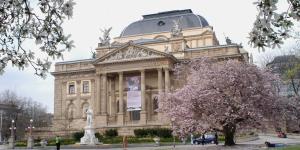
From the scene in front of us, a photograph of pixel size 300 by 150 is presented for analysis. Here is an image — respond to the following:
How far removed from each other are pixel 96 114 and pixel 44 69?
213ft

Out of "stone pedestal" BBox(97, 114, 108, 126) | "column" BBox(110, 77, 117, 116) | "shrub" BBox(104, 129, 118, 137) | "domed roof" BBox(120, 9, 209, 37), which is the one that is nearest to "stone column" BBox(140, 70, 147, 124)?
"shrub" BBox(104, 129, 118, 137)

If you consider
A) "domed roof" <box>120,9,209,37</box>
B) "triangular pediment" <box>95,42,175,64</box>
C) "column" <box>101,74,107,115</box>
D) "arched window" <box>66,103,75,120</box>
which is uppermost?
"domed roof" <box>120,9,209,37</box>

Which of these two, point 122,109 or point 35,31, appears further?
point 122,109

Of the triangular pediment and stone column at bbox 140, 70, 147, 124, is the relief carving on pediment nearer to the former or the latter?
the triangular pediment

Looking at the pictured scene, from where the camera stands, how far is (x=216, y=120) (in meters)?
31.8

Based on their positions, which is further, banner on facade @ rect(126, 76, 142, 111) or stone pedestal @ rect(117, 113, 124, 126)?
stone pedestal @ rect(117, 113, 124, 126)

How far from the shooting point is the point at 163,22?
83625mm

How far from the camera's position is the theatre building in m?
69.4

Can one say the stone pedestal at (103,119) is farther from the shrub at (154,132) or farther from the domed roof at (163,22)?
the domed roof at (163,22)

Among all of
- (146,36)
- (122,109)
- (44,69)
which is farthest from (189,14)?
(44,69)

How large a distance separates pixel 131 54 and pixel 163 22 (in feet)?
49.6

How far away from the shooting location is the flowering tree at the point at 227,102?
31.9 meters

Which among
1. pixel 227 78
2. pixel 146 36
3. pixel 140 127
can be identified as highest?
pixel 146 36

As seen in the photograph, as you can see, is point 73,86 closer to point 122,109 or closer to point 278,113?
point 122,109
